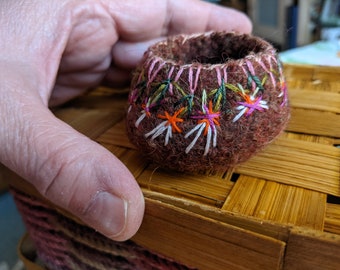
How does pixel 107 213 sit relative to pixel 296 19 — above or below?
above

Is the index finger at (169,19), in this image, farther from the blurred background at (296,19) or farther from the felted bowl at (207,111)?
the blurred background at (296,19)

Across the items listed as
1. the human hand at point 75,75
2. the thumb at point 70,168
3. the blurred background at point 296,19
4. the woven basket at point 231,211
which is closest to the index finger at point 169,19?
the human hand at point 75,75

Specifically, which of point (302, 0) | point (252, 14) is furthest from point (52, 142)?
point (252, 14)

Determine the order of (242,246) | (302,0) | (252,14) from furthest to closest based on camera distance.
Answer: (252,14), (302,0), (242,246)

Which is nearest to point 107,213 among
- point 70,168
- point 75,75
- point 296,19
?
point 70,168

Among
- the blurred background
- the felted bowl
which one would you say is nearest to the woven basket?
the felted bowl

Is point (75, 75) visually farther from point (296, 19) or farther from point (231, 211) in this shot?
point (296, 19)

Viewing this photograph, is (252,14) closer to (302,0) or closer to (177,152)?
(302,0)
